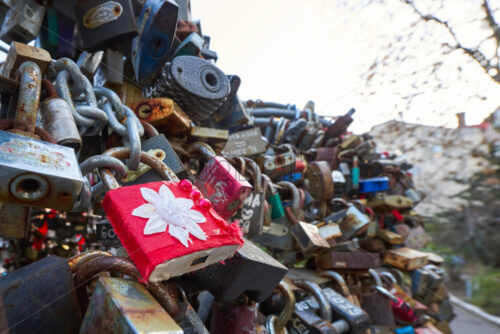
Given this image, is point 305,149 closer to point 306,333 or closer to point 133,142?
point 306,333

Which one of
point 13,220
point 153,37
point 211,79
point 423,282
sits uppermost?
point 153,37

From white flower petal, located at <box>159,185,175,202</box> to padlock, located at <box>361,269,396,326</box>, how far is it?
6.05 feet

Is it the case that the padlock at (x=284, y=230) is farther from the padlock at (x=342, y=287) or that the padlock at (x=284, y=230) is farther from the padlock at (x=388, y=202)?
the padlock at (x=388, y=202)

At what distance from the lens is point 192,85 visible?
1.26m

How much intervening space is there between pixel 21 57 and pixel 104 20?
1.66 feet

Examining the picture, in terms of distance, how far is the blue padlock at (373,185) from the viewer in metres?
3.12

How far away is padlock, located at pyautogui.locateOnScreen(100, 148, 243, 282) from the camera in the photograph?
0.47 metres

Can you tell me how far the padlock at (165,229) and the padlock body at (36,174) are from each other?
0.08m

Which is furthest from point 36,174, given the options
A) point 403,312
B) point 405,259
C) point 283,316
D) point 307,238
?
point 405,259

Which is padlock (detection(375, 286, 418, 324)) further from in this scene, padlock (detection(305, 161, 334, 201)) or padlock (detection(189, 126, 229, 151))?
padlock (detection(189, 126, 229, 151))

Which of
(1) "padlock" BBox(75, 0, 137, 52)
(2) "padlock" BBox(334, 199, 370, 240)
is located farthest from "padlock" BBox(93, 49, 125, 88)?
(2) "padlock" BBox(334, 199, 370, 240)

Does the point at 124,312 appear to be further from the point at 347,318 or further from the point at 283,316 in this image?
the point at 347,318

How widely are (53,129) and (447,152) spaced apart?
1092 millimetres

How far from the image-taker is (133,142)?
84cm
